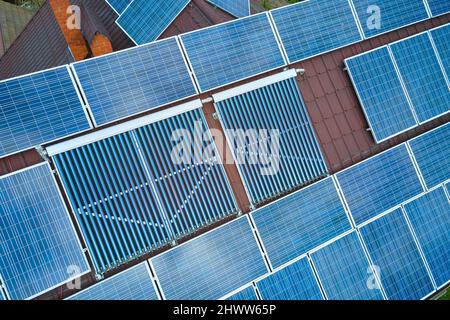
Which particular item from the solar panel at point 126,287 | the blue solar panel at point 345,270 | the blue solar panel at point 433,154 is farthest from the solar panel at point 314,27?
the solar panel at point 126,287

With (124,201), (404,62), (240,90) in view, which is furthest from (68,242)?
(404,62)

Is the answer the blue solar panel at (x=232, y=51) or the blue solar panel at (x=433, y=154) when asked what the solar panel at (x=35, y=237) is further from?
the blue solar panel at (x=433, y=154)

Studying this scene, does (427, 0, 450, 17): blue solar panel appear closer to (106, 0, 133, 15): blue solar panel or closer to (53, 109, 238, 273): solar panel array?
(53, 109, 238, 273): solar panel array

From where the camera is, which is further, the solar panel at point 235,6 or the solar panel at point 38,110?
the solar panel at point 235,6

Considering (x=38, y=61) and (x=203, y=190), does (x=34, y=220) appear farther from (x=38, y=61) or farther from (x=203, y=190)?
(x=38, y=61)

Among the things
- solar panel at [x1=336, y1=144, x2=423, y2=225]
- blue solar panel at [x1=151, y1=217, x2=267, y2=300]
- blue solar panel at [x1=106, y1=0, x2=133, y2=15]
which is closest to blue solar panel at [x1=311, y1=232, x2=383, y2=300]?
solar panel at [x1=336, y1=144, x2=423, y2=225]
